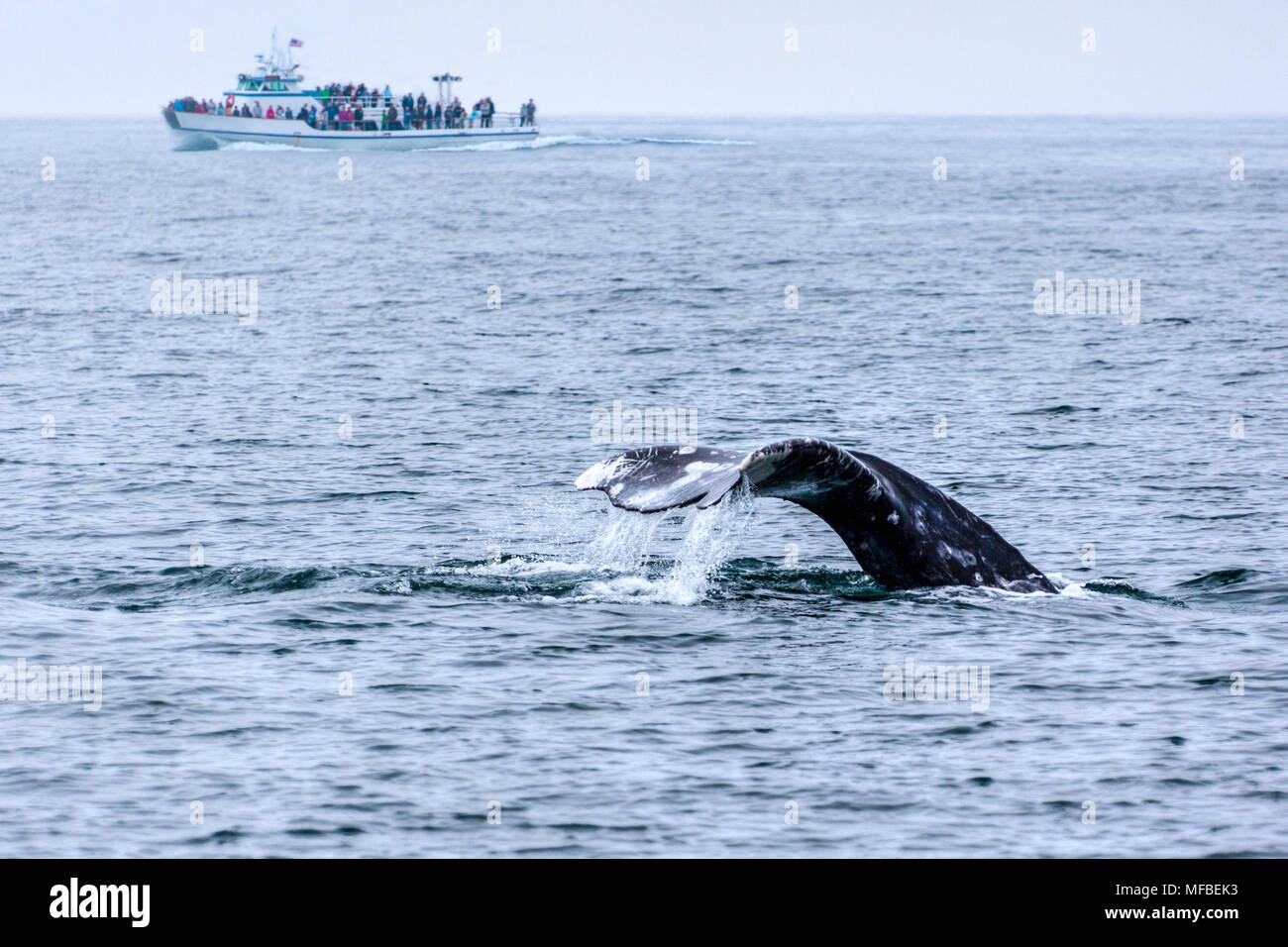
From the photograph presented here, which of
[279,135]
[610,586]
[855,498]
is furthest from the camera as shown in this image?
[279,135]

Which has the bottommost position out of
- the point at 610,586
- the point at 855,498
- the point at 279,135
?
the point at 610,586

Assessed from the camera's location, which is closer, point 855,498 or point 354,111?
point 855,498

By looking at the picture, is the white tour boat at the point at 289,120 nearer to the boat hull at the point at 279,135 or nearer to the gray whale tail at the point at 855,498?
the boat hull at the point at 279,135

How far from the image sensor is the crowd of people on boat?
142 metres

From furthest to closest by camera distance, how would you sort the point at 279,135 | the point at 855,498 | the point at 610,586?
1. the point at 279,135
2. the point at 610,586
3. the point at 855,498

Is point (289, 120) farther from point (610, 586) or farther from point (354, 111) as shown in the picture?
point (610, 586)

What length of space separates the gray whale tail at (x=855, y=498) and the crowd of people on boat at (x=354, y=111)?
436 ft

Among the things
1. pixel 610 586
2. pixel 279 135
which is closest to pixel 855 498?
pixel 610 586

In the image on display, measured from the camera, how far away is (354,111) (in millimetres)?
142625

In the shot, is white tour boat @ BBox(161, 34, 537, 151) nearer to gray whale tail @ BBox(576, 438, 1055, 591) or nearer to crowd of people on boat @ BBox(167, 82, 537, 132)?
crowd of people on boat @ BBox(167, 82, 537, 132)

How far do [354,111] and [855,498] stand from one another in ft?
444

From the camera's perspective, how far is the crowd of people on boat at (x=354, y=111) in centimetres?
14225

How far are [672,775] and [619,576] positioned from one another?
17.7ft

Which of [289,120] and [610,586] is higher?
[289,120]
